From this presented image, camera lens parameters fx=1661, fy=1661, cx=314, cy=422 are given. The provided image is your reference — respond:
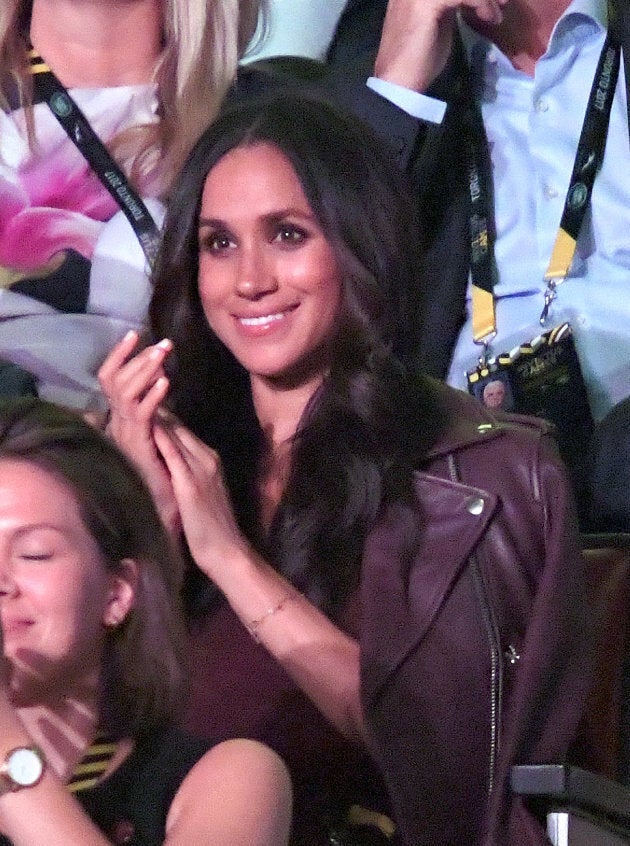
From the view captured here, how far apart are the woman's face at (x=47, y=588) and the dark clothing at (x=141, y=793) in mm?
70

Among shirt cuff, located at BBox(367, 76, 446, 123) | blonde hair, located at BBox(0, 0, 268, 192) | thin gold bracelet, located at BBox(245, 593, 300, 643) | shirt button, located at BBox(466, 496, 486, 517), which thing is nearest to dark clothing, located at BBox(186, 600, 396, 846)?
thin gold bracelet, located at BBox(245, 593, 300, 643)

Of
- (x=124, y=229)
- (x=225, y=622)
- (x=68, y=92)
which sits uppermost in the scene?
(x=68, y=92)

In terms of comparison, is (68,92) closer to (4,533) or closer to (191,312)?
(191,312)

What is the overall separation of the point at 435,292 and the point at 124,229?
0.42 meters

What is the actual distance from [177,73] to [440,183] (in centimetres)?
36

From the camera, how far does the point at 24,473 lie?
3.96 ft

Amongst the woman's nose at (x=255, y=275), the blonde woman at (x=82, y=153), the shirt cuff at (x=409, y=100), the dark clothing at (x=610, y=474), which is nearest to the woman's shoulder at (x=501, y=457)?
the dark clothing at (x=610, y=474)

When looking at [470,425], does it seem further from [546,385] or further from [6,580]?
[6,580]

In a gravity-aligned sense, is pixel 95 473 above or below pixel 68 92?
below

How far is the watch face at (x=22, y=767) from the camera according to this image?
40.4 inches

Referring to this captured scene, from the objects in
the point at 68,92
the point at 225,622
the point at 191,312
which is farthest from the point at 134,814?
the point at 68,92

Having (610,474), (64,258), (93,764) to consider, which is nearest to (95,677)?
(93,764)

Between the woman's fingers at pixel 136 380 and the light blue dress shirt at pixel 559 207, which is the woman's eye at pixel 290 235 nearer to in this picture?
the woman's fingers at pixel 136 380

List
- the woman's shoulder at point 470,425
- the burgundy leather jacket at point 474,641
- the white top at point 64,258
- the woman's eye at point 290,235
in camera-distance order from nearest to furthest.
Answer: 1. the burgundy leather jacket at point 474,641
2. the woman's shoulder at point 470,425
3. the woman's eye at point 290,235
4. the white top at point 64,258
